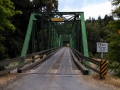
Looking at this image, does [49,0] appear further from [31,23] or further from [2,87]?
[2,87]

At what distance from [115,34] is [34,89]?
1741 centimetres

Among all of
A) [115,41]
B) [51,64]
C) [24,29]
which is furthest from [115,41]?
[24,29]

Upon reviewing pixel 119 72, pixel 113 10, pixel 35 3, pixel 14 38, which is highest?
Result: pixel 35 3

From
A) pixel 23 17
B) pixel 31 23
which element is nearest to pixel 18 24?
pixel 23 17

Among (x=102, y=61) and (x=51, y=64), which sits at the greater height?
(x=102, y=61)

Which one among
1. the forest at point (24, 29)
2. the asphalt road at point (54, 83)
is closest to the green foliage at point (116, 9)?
the forest at point (24, 29)

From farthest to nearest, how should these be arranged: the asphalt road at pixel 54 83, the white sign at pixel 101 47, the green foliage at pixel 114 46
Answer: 1. the green foliage at pixel 114 46
2. the white sign at pixel 101 47
3. the asphalt road at pixel 54 83

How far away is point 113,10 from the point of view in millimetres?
25328

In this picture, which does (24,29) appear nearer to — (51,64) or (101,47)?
(51,64)

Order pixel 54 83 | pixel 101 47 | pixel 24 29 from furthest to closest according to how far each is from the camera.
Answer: pixel 24 29, pixel 101 47, pixel 54 83

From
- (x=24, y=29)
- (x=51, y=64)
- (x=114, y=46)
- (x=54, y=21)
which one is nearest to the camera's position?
→ (x=51, y=64)

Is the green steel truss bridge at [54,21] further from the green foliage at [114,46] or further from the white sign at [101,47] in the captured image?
the white sign at [101,47]

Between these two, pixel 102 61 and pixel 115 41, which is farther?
pixel 115 41

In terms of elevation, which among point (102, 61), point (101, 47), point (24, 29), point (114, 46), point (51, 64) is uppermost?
point (24, 29)
